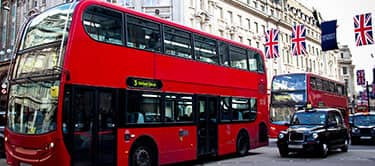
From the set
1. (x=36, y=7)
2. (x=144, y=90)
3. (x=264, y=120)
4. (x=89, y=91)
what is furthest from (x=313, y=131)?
(x=36, y=7)

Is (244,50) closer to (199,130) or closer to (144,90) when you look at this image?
(199,130)

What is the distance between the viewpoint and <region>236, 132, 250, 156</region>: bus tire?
14836mm

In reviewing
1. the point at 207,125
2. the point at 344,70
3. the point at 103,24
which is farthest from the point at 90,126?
the point at 344,70

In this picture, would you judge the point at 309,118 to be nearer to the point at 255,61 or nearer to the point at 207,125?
the point at 255,61

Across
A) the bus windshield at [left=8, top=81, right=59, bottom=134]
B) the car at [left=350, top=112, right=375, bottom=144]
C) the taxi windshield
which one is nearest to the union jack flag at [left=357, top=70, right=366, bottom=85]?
the car at [left=350, top=112, right=375, bottom=144]

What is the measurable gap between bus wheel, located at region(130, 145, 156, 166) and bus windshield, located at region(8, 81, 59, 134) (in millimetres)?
2650

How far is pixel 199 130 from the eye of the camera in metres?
12.6

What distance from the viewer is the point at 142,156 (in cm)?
1027

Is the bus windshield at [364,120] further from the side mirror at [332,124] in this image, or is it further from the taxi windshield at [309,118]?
the taxi windshield at [309,118]

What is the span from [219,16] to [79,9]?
33171 mm

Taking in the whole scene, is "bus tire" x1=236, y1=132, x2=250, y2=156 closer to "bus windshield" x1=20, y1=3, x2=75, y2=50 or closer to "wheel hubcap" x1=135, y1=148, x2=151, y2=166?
"wheel hubcap" x1=135, y1=148, x2=151, y2=166

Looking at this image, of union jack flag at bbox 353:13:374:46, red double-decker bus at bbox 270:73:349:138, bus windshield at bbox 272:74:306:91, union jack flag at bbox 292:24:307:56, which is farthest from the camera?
union jack flag at bbox 292:24:307:56

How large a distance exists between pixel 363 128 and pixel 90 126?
16.1m

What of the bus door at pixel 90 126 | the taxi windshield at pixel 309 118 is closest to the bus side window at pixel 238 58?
the taxi windshield at pixel 309 118
